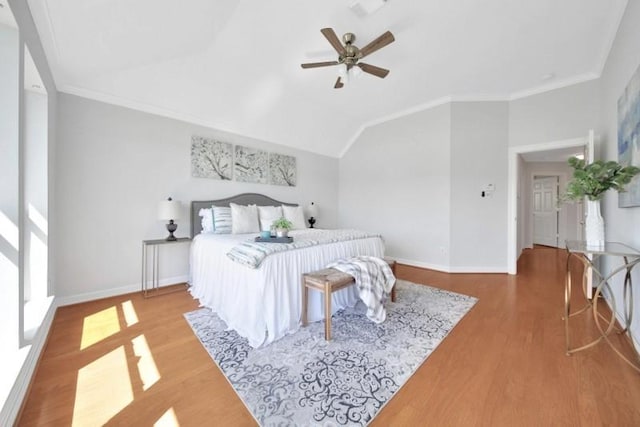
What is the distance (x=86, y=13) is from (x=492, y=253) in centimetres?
569

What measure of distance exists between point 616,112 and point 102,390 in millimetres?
4918

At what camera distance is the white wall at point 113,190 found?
2697 mm

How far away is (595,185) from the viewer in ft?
6.48

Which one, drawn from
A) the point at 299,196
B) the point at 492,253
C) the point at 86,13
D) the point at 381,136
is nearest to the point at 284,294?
the point at 86,13

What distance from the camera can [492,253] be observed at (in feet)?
13.3

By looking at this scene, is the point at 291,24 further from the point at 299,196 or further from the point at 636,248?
the point at 636,248

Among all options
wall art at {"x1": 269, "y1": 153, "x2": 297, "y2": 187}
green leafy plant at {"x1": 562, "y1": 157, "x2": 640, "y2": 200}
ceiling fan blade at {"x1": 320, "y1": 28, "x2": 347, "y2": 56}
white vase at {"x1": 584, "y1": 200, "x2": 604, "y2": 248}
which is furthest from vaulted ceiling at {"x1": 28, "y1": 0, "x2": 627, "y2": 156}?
white vase at {"x1": 584, "y1": 200, "x2": 604, "y2": 248}

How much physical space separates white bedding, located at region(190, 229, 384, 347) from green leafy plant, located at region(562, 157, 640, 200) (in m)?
2.06

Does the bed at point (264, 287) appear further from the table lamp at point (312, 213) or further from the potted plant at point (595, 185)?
the table lamp at point (312, 213)

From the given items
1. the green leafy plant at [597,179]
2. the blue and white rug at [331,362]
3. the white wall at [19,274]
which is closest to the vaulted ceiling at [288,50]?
the white wall at [19,274]

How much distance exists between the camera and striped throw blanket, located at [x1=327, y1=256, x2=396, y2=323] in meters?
2.24

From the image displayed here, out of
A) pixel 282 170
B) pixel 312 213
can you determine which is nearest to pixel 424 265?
pixel 312 213

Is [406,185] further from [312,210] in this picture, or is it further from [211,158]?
[211,158]

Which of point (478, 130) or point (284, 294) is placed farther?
point (478, 130)
